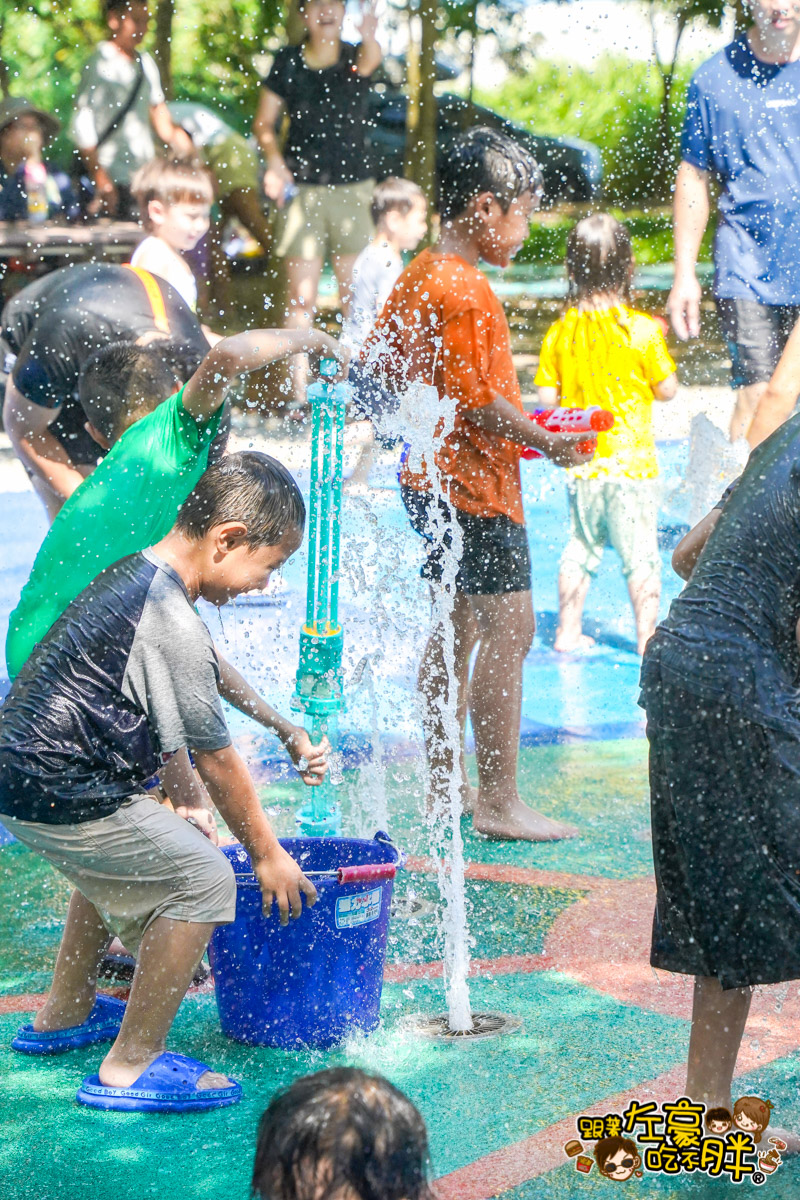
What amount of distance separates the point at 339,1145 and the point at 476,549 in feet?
8.57

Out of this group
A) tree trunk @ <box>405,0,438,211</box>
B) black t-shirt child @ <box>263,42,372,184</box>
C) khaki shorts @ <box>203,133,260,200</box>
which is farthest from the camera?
tree trunk @ <box>405,0,438,211</box>

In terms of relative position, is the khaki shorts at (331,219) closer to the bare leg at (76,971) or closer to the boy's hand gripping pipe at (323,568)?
the boy's hand gripping pipe at (323,568)

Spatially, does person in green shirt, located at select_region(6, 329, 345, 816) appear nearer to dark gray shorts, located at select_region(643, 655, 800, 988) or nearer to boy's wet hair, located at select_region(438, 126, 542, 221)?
dark gray shorts, located at select_region(643, 655, 800, 988)

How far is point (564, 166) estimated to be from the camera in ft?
57.7

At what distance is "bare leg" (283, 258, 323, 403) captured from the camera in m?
10.0

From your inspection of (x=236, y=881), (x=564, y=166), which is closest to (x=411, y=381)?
(x=236, y=881)

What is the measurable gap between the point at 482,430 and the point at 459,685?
0.73 m

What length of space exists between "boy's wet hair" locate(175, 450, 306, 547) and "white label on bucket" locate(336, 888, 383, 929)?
2.22 feet

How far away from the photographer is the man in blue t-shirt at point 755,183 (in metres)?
5.58

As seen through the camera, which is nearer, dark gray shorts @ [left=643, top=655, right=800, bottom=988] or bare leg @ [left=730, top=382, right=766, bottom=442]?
dark gray shorts @ [left=643, top=655, right=800, bottom=988]

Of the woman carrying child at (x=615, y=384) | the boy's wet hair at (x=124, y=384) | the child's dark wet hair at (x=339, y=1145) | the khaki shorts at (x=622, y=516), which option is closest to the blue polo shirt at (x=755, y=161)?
the woman carrying child at (x=615, y=384)

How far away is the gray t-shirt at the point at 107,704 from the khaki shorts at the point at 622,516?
317 cm

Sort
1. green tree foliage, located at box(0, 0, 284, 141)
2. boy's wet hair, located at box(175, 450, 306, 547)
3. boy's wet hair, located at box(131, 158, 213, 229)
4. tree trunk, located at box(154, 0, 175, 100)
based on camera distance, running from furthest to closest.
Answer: green tree foliage, located at box(0, 0, 284, 141) → tree trunk, located at box(154, 0, 175, 100) → boy's wet hair, located at box(131, 158, 213, 229) → boy's wet hair, located at box(175, 450, 306, 547)

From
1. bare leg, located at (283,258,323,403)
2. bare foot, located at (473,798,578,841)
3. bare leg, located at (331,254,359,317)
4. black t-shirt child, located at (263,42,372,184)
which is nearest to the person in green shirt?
bare foot, located at (473,798,578,841)
